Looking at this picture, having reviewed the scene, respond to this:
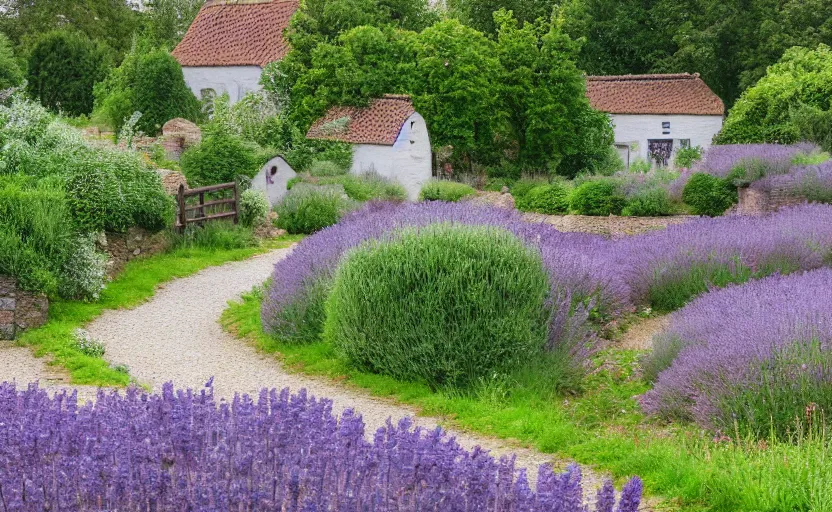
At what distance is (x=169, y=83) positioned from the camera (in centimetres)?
3191

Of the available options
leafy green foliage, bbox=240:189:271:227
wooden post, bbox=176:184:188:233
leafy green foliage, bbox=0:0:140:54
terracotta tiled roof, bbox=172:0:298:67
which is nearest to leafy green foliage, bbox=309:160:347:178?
leafy green foliage, bbox=240:189:271:227

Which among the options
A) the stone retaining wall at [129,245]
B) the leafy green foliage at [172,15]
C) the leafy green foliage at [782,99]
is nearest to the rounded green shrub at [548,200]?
the leafy green foliage at [782,99]

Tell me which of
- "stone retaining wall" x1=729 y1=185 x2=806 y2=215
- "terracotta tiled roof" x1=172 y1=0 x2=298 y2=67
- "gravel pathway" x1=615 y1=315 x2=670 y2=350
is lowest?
"gravel pathway" x1=615 y1=315 x2=670 y2=350

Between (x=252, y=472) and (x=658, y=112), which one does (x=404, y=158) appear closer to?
(x=658, y=112)

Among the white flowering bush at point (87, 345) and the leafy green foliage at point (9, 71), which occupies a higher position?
the leafy green foliage at point (9, 71)

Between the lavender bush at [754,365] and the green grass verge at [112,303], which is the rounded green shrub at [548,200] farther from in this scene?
the lavender bush at [754,365]

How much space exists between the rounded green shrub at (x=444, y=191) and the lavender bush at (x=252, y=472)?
69.2 feet

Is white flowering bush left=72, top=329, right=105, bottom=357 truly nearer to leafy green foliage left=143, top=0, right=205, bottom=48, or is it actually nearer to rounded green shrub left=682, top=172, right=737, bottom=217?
rounded green shrub left=682, top=172, right=737, bottom=217

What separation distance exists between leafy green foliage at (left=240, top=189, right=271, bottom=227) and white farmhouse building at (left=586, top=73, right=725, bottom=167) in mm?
19191

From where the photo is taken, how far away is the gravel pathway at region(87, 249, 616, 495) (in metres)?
8.72

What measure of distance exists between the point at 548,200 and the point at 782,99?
10119 millimetres

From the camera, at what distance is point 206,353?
1187 centimetres

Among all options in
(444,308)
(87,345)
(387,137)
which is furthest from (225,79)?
(444,308)

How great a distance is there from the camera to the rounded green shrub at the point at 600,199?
2238 centimetres
